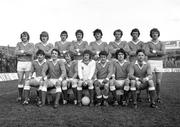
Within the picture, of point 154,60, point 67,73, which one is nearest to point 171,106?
point 154,60

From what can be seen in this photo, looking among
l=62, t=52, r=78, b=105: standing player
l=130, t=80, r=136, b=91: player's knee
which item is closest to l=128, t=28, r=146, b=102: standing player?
l=130, t=80, r=136, b=91: player's knee

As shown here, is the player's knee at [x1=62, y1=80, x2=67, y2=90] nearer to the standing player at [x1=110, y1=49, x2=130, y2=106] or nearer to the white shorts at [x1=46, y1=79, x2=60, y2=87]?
the white shorts at [x1=46, y1=79, x2=60, y2=87]

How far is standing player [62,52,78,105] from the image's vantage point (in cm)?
684

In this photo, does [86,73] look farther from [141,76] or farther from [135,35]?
[135,35]

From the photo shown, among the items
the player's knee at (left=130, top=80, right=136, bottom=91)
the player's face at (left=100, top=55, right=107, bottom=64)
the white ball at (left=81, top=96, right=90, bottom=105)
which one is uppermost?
the player's face at (left=100, top=55, right=107, bottom=64)

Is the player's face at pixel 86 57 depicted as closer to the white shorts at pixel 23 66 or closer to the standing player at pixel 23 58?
the standing player at pixel 23 58

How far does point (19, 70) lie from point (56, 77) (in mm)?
Answer: 1300

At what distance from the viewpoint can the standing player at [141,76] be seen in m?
6.36

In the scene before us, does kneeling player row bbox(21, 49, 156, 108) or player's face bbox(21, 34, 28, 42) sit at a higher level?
player's face bbox(21, 34, 28, 42)

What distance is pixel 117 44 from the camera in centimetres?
749

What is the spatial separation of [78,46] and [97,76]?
1.28 m

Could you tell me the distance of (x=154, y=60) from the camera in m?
7.32

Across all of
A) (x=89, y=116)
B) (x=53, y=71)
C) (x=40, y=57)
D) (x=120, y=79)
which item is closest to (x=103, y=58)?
(x=120, y=79)

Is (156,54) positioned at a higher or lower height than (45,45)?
lower
